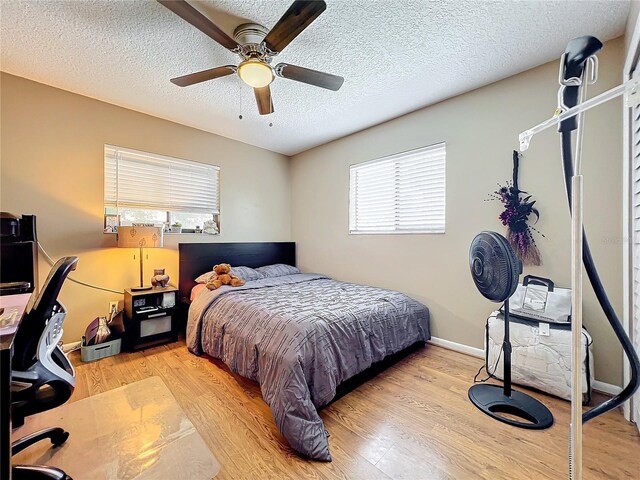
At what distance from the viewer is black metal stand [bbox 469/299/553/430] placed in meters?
1.69

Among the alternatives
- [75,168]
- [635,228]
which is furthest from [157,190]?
[635,228]

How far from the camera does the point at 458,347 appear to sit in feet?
8.91

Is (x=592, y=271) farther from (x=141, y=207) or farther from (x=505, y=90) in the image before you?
(x=141, y=207)

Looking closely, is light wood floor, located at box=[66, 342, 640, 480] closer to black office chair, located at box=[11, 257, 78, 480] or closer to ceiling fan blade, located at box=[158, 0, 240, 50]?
black office chair, located at box=[11, 257, 78, 480]

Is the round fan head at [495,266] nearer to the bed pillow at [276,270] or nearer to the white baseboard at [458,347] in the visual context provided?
the white baseboard at [458,347]

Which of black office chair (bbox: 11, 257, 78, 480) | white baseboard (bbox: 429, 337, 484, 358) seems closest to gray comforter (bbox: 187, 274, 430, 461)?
white baseboard (bbox: 429, 337, 484, 358)

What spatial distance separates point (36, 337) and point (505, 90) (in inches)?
142

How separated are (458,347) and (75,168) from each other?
13.9 ft

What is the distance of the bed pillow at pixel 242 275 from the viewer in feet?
10.6

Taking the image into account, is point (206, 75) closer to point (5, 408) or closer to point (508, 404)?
point (5, 408)

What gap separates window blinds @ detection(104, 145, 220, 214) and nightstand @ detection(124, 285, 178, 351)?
1.03 meters

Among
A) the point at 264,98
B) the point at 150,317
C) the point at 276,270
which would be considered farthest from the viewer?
the point at 276,270

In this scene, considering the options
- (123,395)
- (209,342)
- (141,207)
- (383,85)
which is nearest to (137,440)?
(123,395)

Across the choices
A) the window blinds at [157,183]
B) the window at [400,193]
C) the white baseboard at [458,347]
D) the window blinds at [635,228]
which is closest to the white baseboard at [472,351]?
the white baseboard at [458,347]
